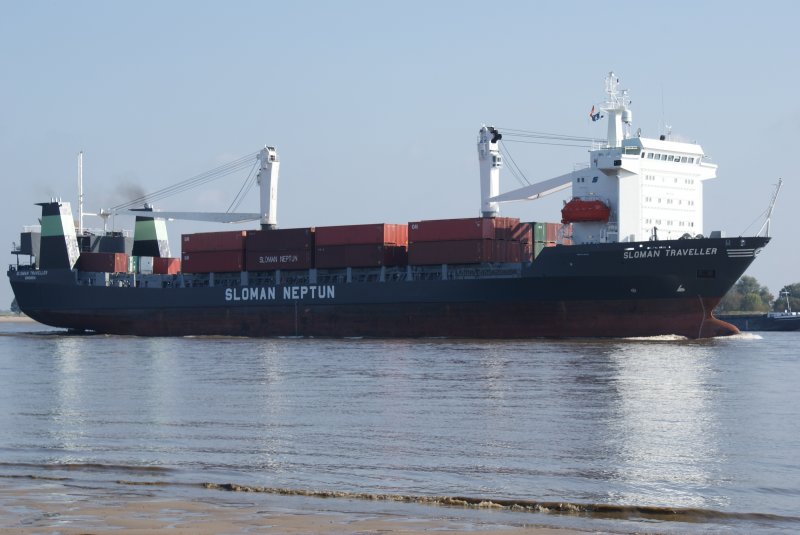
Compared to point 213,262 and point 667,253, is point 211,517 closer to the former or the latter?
point 667,253

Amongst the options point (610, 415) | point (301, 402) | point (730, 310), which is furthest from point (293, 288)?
point (730, 310)

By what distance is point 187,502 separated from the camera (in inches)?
413

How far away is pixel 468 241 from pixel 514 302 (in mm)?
3667

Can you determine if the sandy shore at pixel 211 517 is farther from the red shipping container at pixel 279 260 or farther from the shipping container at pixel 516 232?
the red shipping container at pixel 279 260

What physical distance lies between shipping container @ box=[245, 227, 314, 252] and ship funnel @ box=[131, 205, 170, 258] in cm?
1044

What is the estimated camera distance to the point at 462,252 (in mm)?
42875

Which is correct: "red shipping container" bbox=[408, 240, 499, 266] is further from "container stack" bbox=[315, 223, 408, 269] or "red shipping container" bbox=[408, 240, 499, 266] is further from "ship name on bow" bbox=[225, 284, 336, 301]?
"ship name on bow" bbox=[225, 284, 336, 301]

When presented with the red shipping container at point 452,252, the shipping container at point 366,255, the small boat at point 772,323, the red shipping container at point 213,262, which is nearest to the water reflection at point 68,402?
the red shipping container at point 213,262

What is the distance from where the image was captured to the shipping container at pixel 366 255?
45438mm

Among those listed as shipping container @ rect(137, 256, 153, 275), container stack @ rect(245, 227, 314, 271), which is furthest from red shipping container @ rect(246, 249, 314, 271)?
shipping container @ rect(137, 256, 153, 275)

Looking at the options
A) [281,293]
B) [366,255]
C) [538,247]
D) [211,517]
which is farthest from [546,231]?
[211,517]

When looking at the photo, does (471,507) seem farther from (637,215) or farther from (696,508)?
(637,215)

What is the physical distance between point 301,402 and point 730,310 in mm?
Answer: 104116

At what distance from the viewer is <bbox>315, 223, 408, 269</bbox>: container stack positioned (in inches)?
1793
